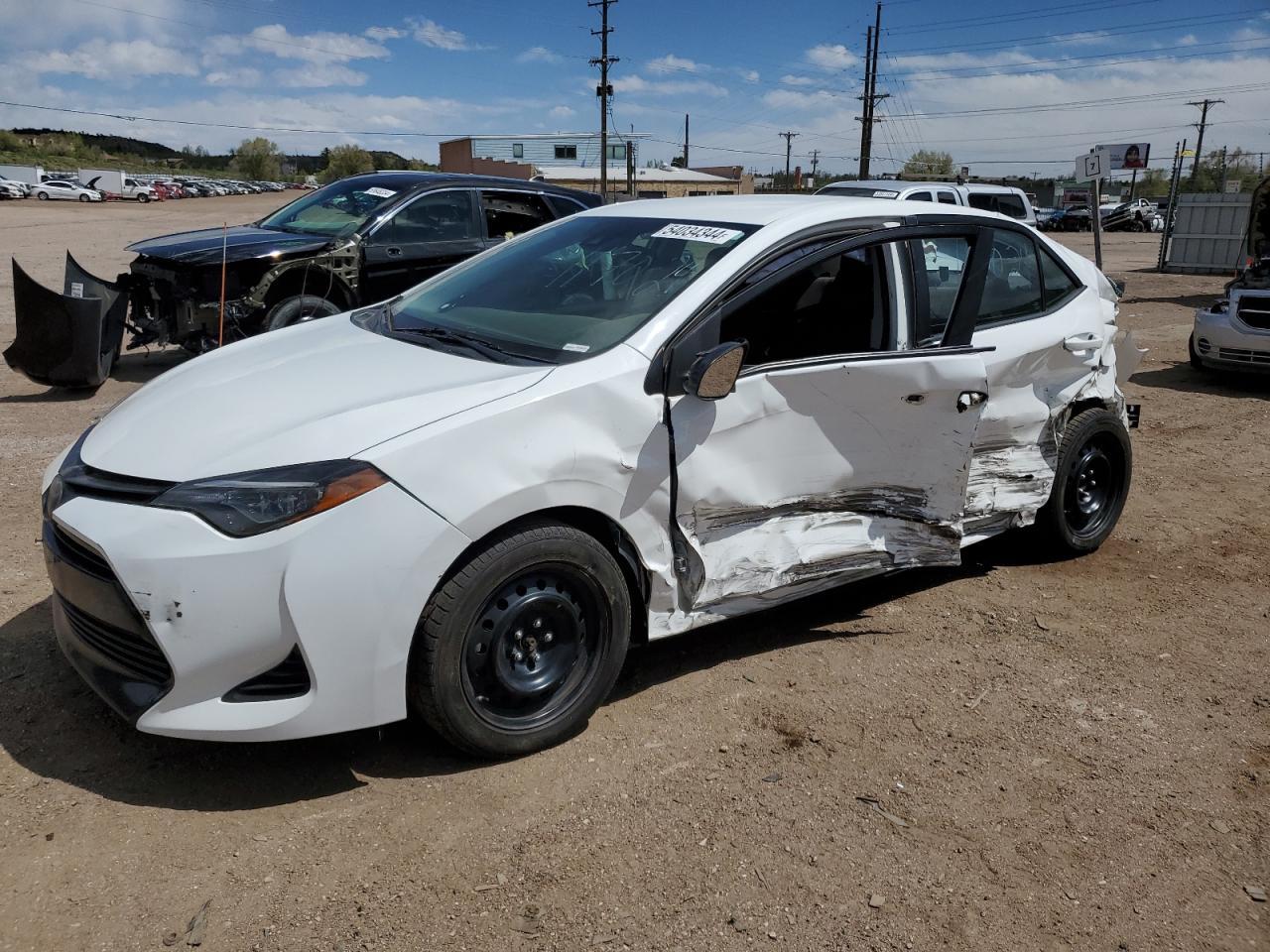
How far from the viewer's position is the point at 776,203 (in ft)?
13.2

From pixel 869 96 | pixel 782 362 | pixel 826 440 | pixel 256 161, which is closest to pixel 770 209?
pixel 782 362

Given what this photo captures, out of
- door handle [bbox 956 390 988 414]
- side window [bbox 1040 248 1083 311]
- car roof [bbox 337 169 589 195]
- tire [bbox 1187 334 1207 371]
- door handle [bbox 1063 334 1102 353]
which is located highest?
car roof [bbox 337 169 589 195]

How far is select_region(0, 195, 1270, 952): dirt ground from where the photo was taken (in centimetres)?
246

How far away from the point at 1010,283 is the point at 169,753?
151 inches

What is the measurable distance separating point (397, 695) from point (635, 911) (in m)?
0.87

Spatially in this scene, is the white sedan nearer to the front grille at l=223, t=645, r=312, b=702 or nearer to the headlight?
the headlight

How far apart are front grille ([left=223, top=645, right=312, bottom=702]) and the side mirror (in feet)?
4.75

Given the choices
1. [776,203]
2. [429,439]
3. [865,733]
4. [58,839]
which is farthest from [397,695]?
[776,203]

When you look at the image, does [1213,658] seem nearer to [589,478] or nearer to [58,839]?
[589,478]

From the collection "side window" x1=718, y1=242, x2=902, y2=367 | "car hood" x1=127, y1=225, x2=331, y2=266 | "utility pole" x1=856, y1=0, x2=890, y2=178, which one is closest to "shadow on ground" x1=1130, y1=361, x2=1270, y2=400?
"side window" x1=718, y1=242, x2=902, y2=367

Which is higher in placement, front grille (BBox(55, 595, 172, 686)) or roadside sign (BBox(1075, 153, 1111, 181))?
roadside sign (BBox(1075, 153, 1111, 181))

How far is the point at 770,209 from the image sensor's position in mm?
3861

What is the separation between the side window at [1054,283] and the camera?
15.2 ft

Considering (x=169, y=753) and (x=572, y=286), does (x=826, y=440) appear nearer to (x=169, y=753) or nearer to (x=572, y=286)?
(x=572, y=286)
